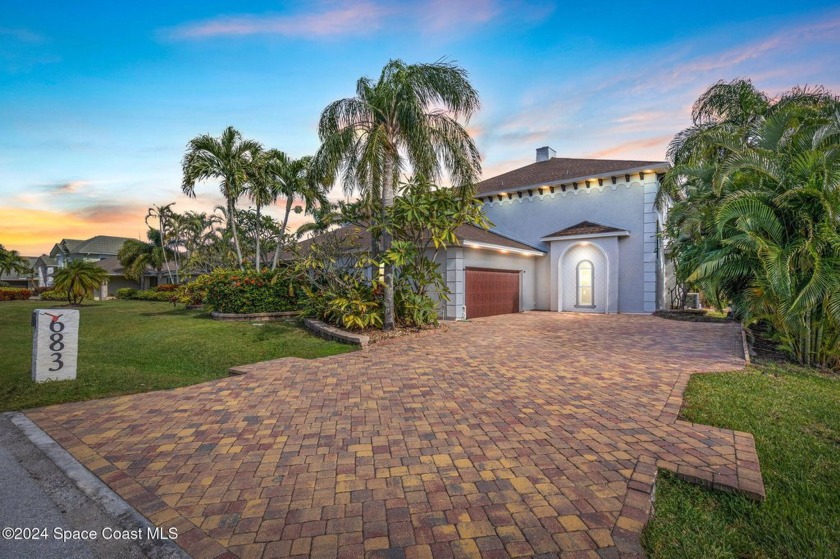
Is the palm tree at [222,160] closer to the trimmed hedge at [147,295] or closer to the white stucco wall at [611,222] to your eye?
the white stucco wall at [611,222]

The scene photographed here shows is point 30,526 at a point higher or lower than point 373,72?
lower

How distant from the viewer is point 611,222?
17.4 meters

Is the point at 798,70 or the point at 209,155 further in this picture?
the point at 209,155

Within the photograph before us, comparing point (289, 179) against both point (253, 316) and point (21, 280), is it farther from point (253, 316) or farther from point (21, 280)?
point (21, 280)

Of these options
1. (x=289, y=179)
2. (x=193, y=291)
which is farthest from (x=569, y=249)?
(x=193, y=291)

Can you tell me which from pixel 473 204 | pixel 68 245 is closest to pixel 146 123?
pixel 473 204

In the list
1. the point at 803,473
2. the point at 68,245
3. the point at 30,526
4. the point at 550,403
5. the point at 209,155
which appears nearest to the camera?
the point at 30,526

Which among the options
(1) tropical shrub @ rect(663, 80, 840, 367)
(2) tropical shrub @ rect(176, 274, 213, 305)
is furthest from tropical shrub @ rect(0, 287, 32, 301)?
(1) tropical shrub @ rect(663, 80, 840, 367)

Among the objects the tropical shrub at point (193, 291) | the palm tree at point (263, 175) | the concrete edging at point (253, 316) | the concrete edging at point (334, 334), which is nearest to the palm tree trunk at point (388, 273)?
the concrete edging at point (334, 334)

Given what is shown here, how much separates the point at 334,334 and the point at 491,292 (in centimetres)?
820

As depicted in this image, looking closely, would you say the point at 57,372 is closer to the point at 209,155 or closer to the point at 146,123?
the point at 146,123

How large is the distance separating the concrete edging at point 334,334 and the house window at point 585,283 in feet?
39.9

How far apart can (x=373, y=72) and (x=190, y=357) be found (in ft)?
28.5

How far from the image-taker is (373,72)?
35.2ft
